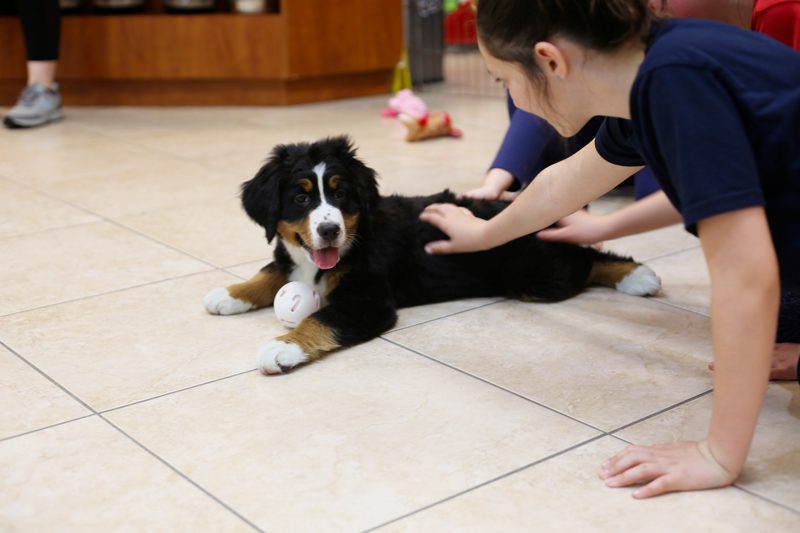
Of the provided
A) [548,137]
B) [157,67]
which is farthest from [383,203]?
[157,67]

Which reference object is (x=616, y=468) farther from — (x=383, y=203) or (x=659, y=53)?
(x=383, y=203)

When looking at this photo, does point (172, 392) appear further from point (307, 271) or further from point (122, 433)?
point (307, 271)

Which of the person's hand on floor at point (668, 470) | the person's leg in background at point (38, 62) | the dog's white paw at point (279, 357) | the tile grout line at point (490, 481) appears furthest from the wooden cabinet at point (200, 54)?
the person's hand on floor at point (668, 470)

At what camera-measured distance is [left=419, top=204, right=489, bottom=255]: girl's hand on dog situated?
85.8 inches

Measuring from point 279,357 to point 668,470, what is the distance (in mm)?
785

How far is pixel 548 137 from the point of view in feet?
9.11

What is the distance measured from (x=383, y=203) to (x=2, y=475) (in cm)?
110

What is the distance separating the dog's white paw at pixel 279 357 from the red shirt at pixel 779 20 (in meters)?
1.21

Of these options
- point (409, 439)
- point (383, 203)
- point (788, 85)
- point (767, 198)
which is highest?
point (788, 85)

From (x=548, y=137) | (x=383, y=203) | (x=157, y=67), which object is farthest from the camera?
(x=157, y=67)

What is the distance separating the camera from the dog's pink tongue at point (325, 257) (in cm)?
208

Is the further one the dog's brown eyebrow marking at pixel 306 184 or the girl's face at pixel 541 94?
the dog's brown eyebrow marking at pixel 306 184

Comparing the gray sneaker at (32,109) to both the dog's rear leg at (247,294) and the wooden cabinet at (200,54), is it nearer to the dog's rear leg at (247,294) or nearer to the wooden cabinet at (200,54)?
the wooden cabinet at (200,54)

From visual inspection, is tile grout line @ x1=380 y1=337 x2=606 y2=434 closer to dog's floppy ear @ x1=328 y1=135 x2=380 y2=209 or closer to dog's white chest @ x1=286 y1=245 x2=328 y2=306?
dog's white chest @ x1=286 y1=245 x2=328 y2=306
